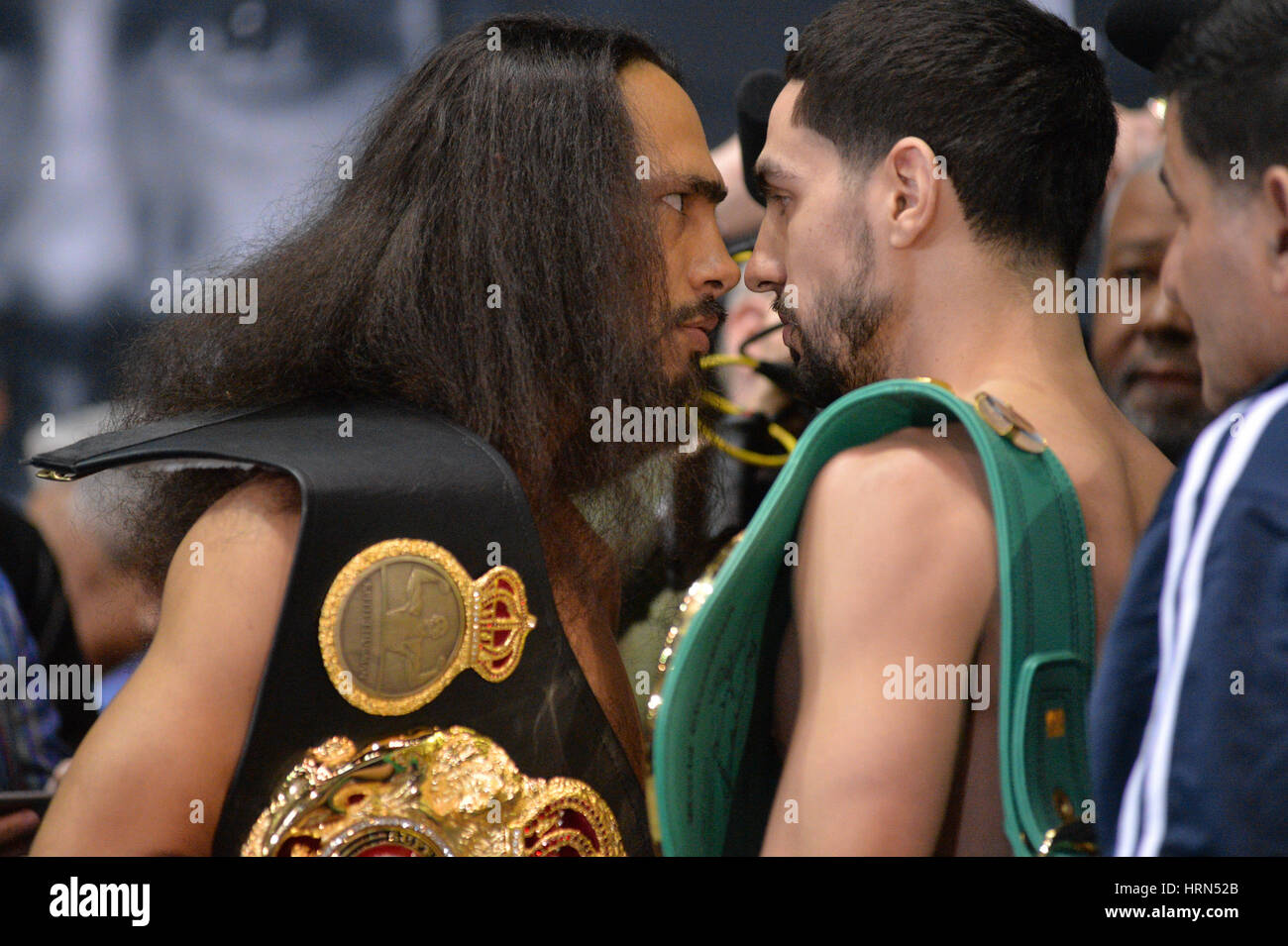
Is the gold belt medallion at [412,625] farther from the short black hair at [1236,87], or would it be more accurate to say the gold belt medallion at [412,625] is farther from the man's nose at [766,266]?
the short black hair at [1236,87]

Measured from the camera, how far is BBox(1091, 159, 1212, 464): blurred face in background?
2.36 metres

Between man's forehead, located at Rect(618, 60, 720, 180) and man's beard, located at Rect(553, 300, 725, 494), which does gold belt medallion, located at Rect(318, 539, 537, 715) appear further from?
man's forehead, located at Rect(618, 60, 720, 180)

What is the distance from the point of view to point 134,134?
314cm

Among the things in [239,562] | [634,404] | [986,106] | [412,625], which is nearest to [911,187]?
[986,106]

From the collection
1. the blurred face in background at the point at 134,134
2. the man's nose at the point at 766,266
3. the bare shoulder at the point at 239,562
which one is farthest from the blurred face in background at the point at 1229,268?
the blurred face in background at the point at 134,134

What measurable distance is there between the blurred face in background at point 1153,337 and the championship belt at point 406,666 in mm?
1455

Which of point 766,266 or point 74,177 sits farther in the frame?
point 74,177

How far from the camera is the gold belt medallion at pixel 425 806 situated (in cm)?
131

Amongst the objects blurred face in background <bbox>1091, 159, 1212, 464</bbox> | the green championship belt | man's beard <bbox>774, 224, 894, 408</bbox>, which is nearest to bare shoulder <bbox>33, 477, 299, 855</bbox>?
the green championship belt

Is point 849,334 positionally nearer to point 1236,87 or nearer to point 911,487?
point 911,487

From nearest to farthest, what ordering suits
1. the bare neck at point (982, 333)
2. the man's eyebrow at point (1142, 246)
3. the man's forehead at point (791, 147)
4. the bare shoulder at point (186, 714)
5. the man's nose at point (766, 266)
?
the bare shoulder at point (186, 714) → the bare neck at point (982, 333) → the man's forehead at point (791, 147) → the man's nose at point (766, 266) → the man's eyebrow at point (1142, 246)

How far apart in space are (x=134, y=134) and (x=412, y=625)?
2.33m
